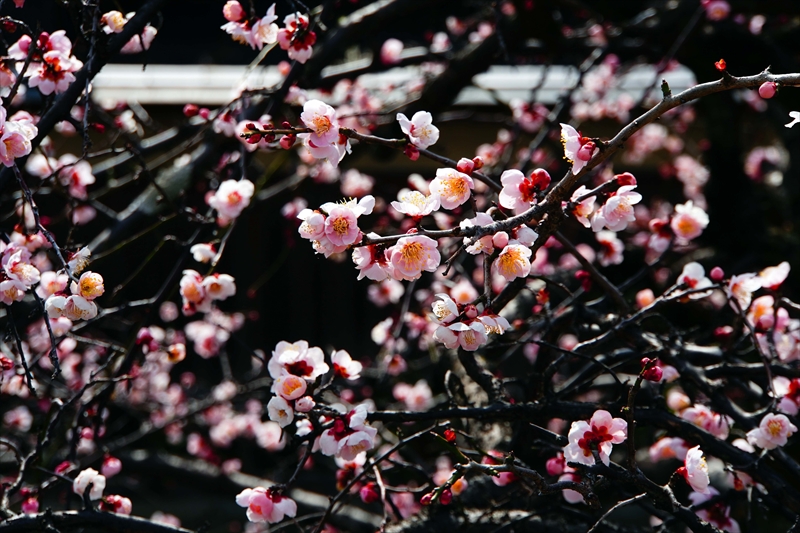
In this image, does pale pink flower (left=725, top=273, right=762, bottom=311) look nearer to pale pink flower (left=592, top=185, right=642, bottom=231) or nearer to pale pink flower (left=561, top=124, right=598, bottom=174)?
pale pink flower (left=592, top=185, right=642, bottom=231)

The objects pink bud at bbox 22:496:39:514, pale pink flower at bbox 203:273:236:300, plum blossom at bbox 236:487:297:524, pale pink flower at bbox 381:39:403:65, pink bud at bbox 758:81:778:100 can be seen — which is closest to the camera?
pink bud at bbox 758:81:778:100

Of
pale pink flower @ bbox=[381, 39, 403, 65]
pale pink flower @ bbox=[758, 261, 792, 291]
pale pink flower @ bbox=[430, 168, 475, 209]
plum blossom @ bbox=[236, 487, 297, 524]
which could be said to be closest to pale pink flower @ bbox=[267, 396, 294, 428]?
plum blossom @ bbox=[236, 487, 297, 524]

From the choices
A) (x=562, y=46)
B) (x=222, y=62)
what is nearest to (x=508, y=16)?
(x=562, y=46)

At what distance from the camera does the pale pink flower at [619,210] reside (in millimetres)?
1368

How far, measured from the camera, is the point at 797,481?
1683 millimetres

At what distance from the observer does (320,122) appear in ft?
4.28

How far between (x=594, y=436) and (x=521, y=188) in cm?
48

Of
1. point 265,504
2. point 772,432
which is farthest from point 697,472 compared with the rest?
point 265,504

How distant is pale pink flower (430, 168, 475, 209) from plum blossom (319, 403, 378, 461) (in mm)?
442

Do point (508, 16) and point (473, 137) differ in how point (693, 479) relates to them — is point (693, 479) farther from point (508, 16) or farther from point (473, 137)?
point (473, 137)

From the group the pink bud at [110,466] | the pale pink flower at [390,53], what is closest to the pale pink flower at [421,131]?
the pink bud at [110,466]

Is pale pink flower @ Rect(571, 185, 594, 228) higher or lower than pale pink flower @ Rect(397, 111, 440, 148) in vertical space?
lower

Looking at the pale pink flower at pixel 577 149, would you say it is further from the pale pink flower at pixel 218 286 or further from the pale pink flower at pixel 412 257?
the pale pink flower at pixel 218 286

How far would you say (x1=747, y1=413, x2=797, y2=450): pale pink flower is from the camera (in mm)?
1489
